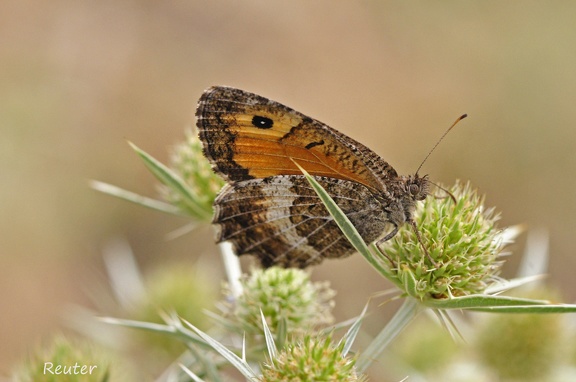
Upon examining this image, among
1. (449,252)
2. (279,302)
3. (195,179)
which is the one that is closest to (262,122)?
(195,179)

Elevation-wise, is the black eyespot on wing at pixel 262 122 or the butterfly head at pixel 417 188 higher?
the black eyespot on wing at pixel 262 122

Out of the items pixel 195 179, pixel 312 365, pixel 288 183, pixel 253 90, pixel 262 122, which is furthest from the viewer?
pixel 253 90

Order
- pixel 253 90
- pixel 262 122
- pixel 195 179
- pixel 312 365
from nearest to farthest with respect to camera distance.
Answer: pixel 312 365 < pixel 262 122 < pixel 195 179 < pixel 253 90

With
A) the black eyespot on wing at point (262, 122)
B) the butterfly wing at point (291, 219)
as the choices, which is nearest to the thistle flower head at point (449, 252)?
the butterfly wing at point (291, 219)

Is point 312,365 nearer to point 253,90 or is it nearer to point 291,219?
point 291,219

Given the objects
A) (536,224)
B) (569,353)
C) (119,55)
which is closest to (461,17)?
(536,224)

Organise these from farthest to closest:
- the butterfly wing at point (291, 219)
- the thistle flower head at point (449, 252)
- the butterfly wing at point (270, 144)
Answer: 1. the butterfly wing at point (291, 219)
2. the butterfly wing at point (270, 144)
3. the thistle flower head at point (449, 252)

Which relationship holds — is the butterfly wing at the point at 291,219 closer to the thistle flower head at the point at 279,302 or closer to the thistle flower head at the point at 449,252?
the thistle flower head at the point at 279,302
